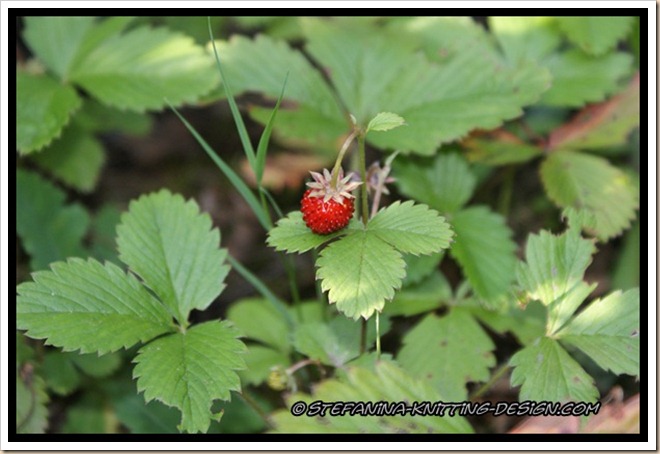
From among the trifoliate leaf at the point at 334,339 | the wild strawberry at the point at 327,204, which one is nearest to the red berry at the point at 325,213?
the wild strawberry at the point at 327,204

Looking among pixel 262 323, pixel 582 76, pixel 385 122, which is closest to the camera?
pixel 385 122

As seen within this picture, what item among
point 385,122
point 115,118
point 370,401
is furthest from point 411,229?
point 115,118

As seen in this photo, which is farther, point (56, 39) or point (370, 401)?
point (56, 39)

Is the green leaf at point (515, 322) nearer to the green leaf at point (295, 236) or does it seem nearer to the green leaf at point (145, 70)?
the green leaf at point (295, 236)

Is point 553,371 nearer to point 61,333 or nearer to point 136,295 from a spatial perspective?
point 136,295

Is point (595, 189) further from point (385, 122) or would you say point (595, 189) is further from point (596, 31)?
point (385, 122)

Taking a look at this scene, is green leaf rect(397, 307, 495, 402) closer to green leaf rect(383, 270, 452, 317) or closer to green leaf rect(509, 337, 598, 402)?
green leaf rect(383, 270, 452, 317)

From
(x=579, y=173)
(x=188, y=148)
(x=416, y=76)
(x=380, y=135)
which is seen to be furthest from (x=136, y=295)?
(x=188, y=148)
